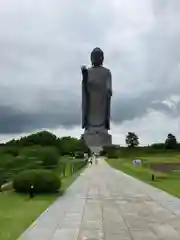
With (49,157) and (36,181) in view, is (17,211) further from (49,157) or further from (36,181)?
(49,157)

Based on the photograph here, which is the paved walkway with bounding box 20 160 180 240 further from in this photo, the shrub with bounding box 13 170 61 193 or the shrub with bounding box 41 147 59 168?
the shrub with bounding box 41 147 59 168

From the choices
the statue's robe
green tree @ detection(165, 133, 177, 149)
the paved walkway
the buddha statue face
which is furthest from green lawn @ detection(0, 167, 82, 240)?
green tree @ detection(165, 133, 177, 149)

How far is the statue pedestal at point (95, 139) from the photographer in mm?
8414

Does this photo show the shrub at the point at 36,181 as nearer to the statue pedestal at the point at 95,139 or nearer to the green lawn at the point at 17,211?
the green lawn at the point at 17,211

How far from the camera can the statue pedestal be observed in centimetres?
841

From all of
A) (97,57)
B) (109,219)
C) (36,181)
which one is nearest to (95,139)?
(97,57)

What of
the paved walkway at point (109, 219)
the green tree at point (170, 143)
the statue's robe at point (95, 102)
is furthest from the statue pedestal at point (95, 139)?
the green tree at point (170, 143)

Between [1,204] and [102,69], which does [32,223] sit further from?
[102,69]

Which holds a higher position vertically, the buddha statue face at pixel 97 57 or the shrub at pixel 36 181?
the buddha statue face at pixel 97 57

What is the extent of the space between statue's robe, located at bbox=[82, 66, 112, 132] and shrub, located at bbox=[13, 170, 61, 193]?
14333 millimetres

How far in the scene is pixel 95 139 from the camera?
841 cm

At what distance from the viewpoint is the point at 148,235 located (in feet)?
38.8

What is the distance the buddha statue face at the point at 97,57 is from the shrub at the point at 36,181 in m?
14.1

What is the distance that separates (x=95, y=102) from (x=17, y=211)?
31.3 feet
